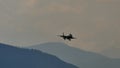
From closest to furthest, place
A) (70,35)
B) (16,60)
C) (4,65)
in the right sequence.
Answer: (70,35)
(4,65)
(16,60)

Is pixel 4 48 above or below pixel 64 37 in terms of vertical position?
above

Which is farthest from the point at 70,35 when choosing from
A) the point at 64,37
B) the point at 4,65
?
the point at 4,65

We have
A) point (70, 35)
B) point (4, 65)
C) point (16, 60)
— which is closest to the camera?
point (70, 35)

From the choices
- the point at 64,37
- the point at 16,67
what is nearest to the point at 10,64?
the point at 16,67

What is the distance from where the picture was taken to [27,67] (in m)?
200

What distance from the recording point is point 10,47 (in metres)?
199

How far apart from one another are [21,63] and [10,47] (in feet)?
36.5

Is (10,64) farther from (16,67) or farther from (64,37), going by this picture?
(64,37)

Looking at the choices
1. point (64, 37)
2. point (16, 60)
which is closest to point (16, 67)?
Result: point (16, 60)

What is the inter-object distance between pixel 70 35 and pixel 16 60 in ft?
389

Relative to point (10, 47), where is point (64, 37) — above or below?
→ below

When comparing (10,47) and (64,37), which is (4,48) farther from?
(64,37)

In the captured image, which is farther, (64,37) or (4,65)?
(4,65)

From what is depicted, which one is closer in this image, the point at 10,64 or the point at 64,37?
the point at 64,37
